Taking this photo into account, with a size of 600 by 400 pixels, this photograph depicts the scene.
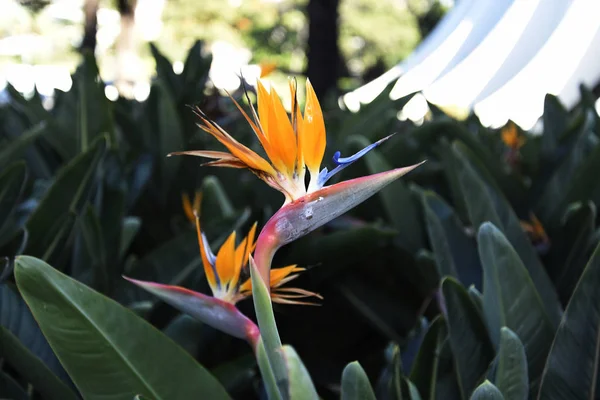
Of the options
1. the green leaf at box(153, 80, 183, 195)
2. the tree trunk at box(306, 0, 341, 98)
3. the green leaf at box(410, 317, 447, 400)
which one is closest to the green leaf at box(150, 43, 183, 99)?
the green leaf at box(153, 80, 183, 195)

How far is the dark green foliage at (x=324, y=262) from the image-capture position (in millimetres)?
453

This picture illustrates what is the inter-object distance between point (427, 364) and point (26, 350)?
1.11ft

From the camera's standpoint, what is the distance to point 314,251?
90 cm

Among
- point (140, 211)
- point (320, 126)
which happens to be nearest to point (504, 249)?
point (320, 126)

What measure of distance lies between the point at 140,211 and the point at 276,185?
81 cm

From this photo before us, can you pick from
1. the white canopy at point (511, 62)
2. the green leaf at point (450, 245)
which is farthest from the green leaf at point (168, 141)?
the white canopy at point (511, 62)

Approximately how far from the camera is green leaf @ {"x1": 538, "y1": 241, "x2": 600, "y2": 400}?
0.47 metres

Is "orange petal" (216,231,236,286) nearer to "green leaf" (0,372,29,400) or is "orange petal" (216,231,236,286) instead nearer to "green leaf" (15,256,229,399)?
"green leaf" (15,256,229,399)

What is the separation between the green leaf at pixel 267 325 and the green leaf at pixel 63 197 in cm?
42

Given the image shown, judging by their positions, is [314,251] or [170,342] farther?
[314,251]

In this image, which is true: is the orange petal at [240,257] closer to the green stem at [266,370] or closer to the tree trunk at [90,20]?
the green stem at [266,370]

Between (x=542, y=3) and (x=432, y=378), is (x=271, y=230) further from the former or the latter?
(x=542, y=3)

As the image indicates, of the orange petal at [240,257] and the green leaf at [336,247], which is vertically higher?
the orange petal at [240,257]

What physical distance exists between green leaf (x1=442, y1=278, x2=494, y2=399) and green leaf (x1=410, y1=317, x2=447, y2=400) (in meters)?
0.02
